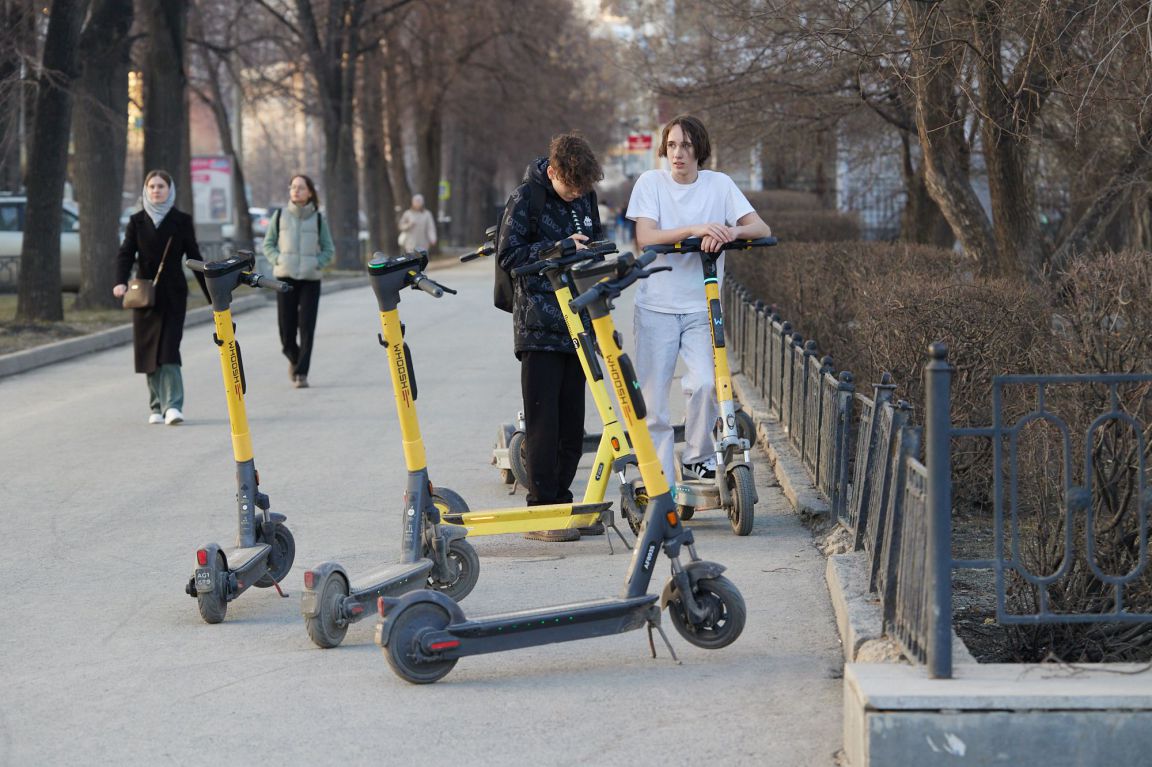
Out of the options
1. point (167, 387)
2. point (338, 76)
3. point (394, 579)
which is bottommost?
point (394, 579)

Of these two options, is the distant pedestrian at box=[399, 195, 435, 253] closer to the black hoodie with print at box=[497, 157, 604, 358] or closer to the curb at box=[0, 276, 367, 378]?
the curb at box=[0, 276, 367, 378]

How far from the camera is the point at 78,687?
539 centimetres

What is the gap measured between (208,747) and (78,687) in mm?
857

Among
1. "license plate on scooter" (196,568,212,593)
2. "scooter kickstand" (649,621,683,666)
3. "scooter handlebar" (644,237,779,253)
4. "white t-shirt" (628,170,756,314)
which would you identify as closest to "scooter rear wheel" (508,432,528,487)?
"white t-shirt" (628,170,756,314)

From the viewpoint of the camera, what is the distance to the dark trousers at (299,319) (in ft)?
46.4

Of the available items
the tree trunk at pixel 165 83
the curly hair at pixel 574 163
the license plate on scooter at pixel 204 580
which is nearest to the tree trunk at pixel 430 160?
the tree trunk at pixel 165 83

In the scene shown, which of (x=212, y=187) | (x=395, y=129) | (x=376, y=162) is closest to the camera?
(x=376, y=162)

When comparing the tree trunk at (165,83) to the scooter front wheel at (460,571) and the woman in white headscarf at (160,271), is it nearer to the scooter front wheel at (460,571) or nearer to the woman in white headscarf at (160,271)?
the woman in white headscarf at (160,271)

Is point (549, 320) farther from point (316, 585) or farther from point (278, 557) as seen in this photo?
point (316, 585)

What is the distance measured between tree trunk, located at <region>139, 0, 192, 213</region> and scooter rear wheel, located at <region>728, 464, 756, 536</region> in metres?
17.7

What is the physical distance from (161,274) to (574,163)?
18.0ft

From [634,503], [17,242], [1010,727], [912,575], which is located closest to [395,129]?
[17,242]

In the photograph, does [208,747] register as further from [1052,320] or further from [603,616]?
[1052,320]

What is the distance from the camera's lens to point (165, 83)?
24.2 m
